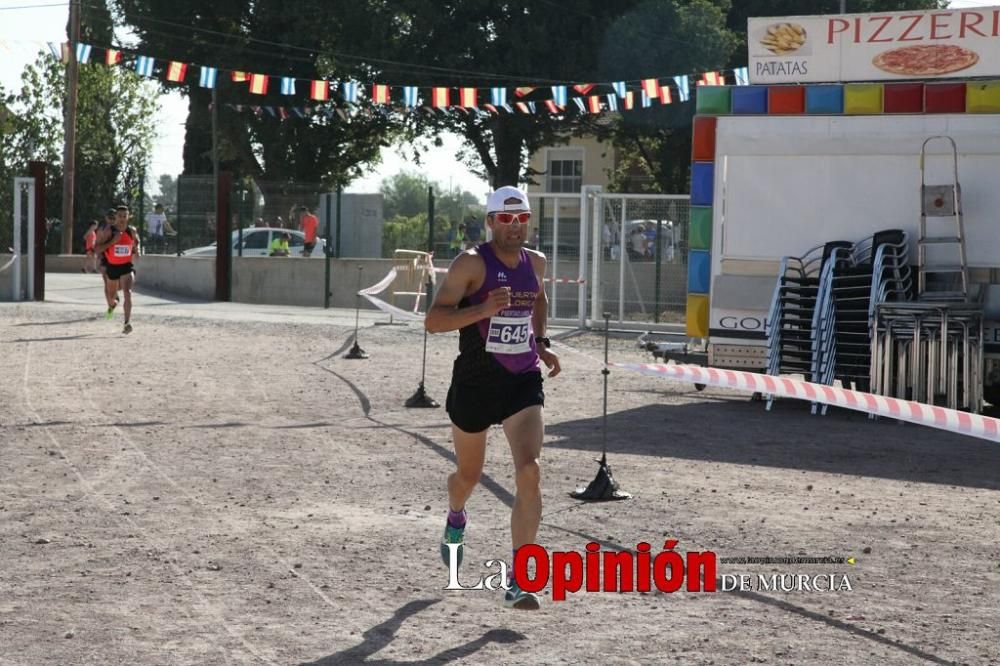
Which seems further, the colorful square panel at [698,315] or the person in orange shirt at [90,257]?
the person in orange shirt at [90,257]

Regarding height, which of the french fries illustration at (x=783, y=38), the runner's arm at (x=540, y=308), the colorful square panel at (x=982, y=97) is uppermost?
the french fries illustration at (x=783, y=38)

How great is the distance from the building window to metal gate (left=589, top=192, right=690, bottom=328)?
40.3m

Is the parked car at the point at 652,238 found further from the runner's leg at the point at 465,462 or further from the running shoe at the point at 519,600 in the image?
the running shoe at the point at 519,600

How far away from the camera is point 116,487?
31.0ft

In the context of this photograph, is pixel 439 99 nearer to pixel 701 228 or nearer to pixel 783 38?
pixel 701 228

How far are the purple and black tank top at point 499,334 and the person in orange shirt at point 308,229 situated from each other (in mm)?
25974

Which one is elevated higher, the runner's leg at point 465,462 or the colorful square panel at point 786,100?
the colorful square panel at point 786,100

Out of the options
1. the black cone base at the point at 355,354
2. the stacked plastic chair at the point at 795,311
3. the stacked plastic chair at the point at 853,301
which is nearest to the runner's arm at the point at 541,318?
the stacked plastic chair at the point at 853,301

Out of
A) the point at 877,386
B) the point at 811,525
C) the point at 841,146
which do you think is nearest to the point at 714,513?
the point at 811,525

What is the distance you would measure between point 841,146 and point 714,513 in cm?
655

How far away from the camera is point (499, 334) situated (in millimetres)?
6852

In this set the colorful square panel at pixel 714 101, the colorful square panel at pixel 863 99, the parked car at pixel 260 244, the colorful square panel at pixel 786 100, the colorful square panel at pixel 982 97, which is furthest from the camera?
the parked car at pixel 260 244

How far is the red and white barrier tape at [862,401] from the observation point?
736 centimetres

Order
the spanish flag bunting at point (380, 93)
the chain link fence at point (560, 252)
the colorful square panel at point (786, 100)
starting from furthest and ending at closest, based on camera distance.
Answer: the spanish flag bunting at point (380, 93) → the chain link fence at point (560, 252) → the colorful square panel at point (786, 100)
